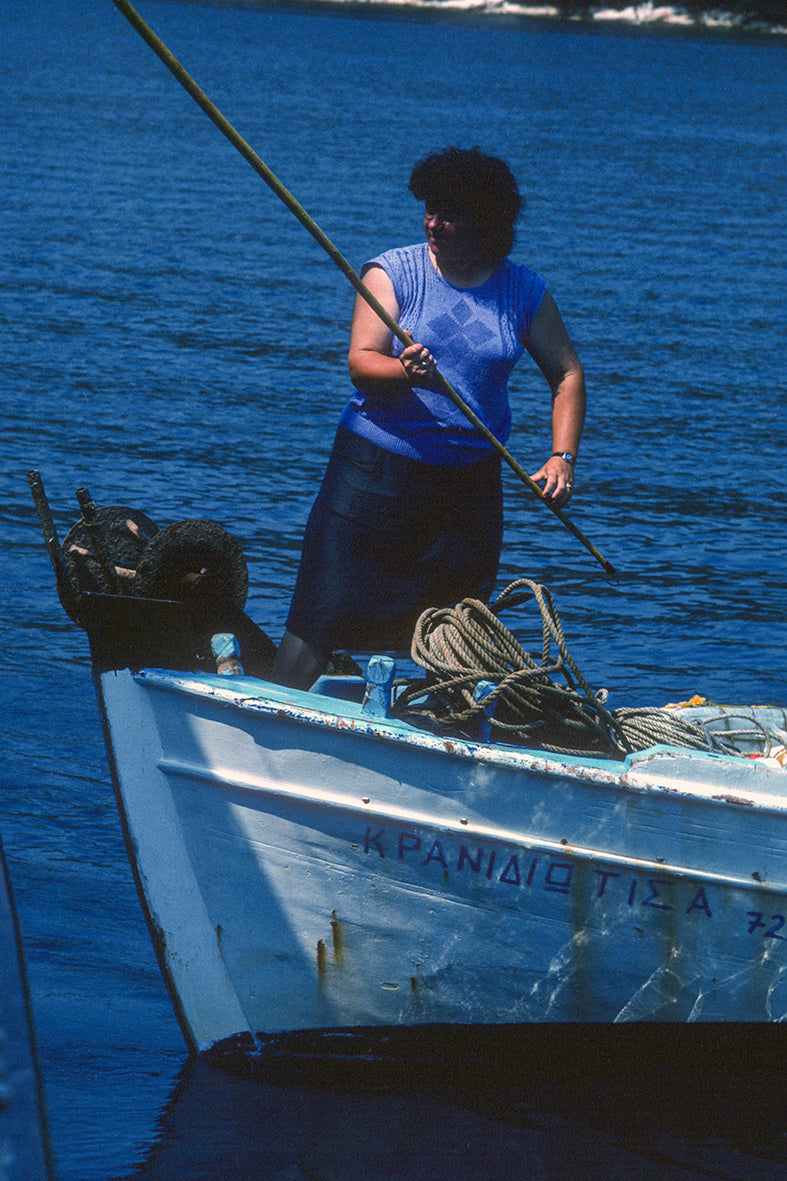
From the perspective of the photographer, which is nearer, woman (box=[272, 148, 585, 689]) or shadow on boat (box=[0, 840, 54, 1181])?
shadow on boat (box=[0, 840, 54, 1181])

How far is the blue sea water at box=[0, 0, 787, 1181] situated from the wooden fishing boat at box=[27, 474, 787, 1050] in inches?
11.9

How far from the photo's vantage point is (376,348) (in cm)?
393

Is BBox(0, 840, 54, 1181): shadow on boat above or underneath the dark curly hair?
underneath

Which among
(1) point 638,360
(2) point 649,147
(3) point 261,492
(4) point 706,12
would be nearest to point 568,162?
(2) point 649,147

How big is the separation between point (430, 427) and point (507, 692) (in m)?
0.73

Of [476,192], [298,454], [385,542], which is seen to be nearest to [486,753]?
[385,542]

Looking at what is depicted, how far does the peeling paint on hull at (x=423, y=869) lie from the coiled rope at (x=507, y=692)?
30 cm

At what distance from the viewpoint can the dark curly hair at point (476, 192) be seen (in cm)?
384

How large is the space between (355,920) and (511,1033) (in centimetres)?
58

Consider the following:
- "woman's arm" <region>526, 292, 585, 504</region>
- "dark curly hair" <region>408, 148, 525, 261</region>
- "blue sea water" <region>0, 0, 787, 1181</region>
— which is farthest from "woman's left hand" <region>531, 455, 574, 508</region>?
"blue sea water" <region>0, 0, 787, 1181</region>

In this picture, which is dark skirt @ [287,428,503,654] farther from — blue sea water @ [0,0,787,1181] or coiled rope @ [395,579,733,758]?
blue sea water @ [0,0,787,1181]

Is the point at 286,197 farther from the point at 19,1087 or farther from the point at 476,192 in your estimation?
the point at 19,1087

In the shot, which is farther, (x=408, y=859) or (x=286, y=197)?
(x=408, y=859)

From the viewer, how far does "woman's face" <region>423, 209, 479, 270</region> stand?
12.6 ft
